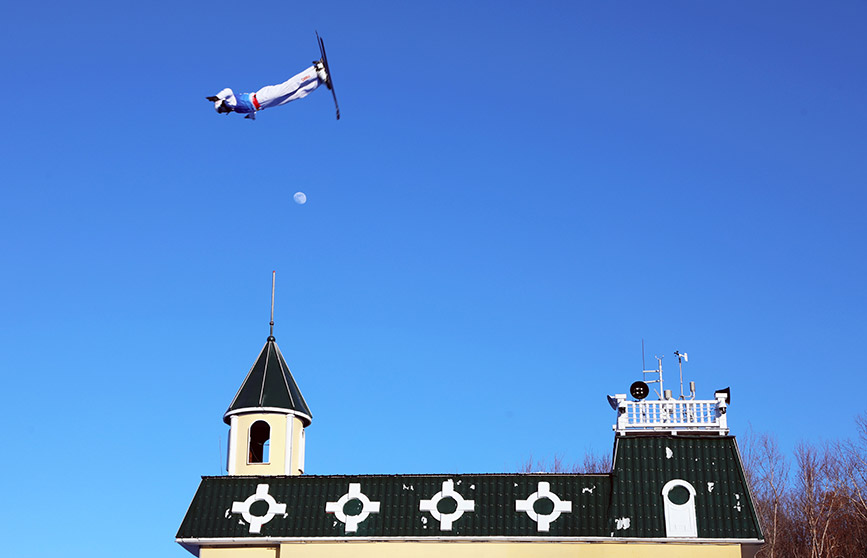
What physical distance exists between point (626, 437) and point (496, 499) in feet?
15.9

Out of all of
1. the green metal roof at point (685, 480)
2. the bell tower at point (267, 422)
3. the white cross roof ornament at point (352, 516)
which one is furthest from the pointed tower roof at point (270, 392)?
the green metal roof at point (685, 480)

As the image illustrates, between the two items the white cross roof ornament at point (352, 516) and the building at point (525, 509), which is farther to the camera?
the white cross roof ornament at point (352, 516)

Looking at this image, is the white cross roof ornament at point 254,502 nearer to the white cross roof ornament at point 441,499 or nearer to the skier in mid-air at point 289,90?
the white cross roof ornament at point 441,499

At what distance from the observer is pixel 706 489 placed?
32.2 m

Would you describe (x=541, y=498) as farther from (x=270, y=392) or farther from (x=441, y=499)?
(x=270, y=392)

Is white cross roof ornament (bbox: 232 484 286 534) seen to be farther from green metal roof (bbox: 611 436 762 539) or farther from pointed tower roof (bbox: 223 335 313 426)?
green metal roof (bbox: 611 436 762 539)

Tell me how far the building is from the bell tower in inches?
56.9

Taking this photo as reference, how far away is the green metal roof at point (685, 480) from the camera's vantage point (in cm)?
3138

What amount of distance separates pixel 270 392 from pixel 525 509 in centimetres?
1072

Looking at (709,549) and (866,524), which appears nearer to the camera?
(709,549)

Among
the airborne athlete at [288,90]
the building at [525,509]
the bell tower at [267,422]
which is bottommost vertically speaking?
the building at [525,509]

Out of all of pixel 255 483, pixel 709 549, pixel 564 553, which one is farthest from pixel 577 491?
pixel 255 483

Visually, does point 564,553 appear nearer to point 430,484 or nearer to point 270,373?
point 430,484

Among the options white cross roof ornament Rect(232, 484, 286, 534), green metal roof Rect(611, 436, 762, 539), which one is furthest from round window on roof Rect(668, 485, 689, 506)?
white cross roof ornament Rect(232, 484, 286, 534)
